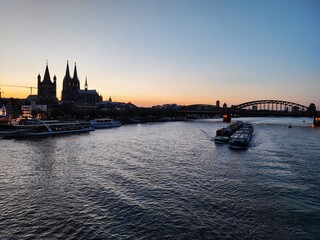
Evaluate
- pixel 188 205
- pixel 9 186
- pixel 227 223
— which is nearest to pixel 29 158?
pixel 9 186

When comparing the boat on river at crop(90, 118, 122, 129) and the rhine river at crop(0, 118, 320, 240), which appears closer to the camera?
the rhine river at crop(0, 118, 320, 240)

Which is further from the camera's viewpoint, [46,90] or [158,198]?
[46,90]

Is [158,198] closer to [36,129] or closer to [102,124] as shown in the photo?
[36,129]

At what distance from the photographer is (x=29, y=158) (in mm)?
42719

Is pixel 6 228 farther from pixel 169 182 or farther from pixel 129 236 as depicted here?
pixel 169 182

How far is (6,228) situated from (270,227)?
1873 cm

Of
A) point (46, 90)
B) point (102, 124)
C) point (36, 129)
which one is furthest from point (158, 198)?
point (46, 90)

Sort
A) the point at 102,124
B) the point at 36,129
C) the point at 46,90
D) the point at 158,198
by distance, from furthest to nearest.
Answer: the point at 46,90 < the point at 102,124 < the point at 36,129 < the point at 158,198

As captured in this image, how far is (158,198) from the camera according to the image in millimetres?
24391

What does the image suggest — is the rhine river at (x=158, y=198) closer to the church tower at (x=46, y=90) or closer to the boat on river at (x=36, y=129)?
the boat on river at (x=36, y=129)

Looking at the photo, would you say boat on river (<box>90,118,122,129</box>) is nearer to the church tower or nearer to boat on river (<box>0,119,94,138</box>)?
boat on river (<box>0,119,94,138</box>)

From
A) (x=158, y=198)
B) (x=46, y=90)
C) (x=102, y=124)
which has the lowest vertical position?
(x=158, y=198)

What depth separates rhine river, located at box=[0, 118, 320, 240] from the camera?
1838cm

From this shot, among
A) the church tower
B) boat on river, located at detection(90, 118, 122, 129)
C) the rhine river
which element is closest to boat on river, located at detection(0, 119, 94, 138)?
boat on river, located at detection(90, 118, 122, 129)
